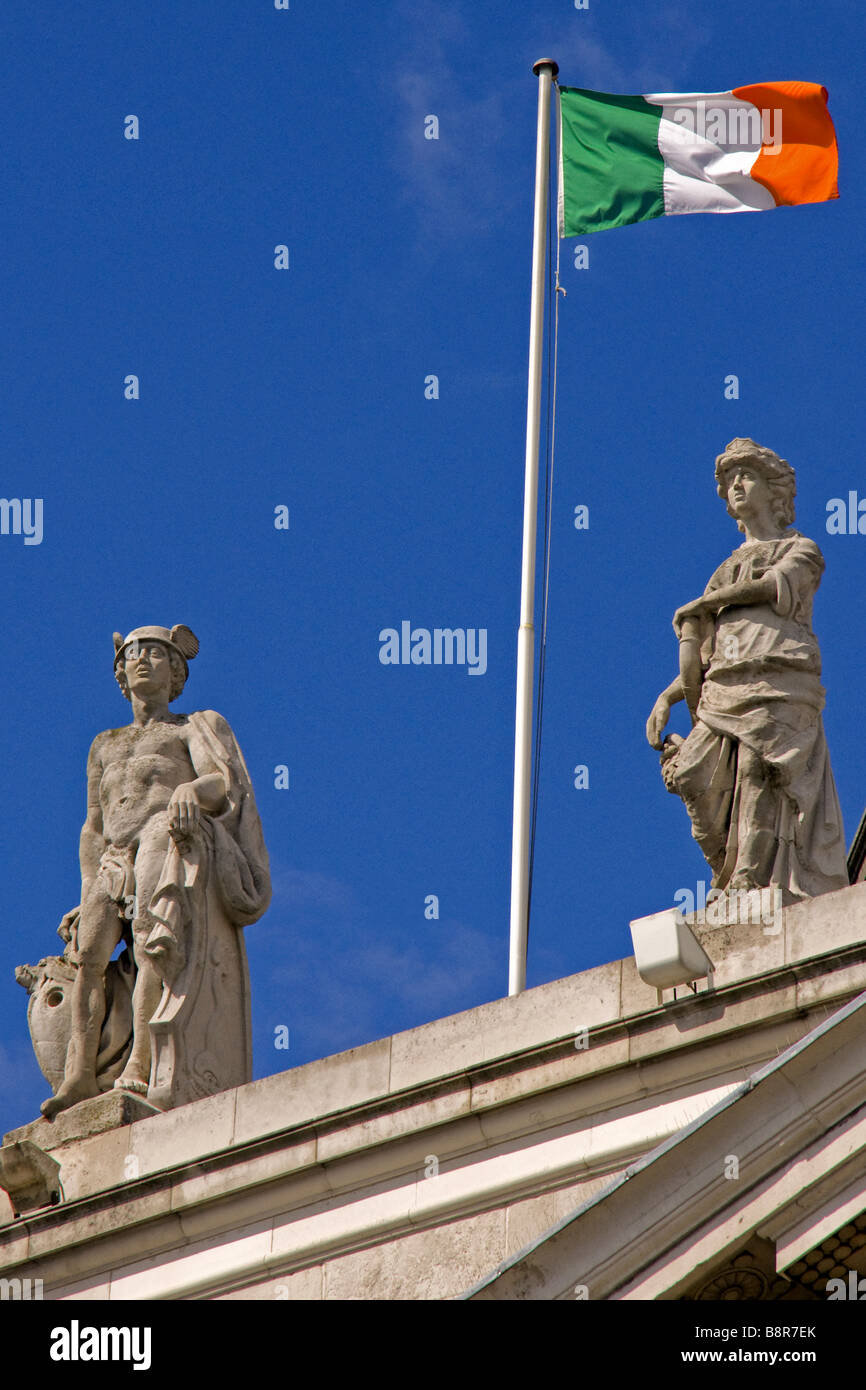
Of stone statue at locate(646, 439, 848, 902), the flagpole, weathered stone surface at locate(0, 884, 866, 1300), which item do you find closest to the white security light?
weathered stone surface at locate(0, 884, 866, 1300)

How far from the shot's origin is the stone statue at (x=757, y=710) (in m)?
16.3

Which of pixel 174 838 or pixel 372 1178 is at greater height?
pixel 174 838

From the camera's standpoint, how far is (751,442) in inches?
695

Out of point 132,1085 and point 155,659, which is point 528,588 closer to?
point 155,659

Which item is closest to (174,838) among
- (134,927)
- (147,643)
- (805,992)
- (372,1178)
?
(134,927)

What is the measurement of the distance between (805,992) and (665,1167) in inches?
106

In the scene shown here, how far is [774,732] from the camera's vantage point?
16578 mm

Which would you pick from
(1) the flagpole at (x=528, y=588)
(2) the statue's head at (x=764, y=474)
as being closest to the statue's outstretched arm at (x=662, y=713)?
(2) the statue's head at (x=764, y=474)

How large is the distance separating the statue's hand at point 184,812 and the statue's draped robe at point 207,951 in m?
0.08

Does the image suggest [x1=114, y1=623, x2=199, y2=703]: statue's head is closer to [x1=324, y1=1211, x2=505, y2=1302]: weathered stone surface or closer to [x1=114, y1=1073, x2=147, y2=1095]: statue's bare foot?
[x1=114, y1=1073, x2=147, y2=1095]: statue's bare foot

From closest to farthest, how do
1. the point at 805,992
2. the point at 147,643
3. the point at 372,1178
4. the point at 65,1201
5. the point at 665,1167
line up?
the point at 665,1167, the point at 805,992, the point at 372,1178, the point at 65,1201, the point at 147,643

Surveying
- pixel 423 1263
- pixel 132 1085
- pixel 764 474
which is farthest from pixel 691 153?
pixel 423 1263

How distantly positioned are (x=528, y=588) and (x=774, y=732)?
562 centimetres

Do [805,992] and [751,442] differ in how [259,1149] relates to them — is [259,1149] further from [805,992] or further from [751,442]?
[751,442]
